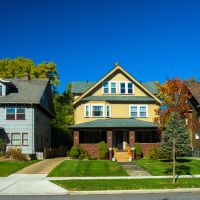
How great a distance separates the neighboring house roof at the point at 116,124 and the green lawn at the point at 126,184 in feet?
56.8

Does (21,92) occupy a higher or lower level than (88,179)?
higher

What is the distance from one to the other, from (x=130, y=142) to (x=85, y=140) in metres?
5.90

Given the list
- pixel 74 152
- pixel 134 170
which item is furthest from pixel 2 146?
pixel 134 170

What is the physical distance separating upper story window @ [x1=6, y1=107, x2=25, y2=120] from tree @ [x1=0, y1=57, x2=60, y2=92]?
21098mm

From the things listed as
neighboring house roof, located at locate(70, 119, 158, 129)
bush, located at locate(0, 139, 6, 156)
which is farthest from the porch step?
bush, located at locate(0, 139, 6, 156)

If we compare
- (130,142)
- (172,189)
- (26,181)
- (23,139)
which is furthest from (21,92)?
(172,189)

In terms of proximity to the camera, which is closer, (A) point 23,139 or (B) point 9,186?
(B) point 9,186

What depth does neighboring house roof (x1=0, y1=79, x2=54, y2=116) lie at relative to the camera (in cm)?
4128

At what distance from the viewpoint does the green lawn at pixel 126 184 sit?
20609 millimetres

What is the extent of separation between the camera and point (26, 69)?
63.8m

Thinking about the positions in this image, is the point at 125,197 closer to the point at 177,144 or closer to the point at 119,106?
the point at 177,144

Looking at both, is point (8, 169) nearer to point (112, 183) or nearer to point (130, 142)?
point (112, 183)

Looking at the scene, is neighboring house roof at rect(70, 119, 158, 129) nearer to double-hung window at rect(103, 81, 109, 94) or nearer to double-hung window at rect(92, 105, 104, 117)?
double-hung window at rect(92, 105, 104, 117)

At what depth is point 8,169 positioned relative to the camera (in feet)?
97.3
